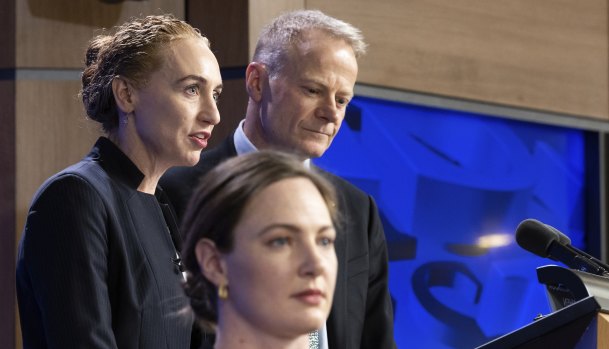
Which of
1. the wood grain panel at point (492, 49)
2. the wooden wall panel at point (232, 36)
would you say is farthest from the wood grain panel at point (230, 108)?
the wood grain panel at point (492, 49)

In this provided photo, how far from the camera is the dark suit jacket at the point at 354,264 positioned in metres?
2.86

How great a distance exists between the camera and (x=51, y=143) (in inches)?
→ 155

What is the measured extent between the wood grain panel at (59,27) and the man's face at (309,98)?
1.17m

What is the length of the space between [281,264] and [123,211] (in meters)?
0.90

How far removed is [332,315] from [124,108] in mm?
728

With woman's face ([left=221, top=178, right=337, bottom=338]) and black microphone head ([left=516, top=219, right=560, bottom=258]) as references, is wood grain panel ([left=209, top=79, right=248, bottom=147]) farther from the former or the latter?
woman's face ([left=221, top=178, right=337, bottom=338])

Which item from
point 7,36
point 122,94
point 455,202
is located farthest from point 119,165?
point 455,202

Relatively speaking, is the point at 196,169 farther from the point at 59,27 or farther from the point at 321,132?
the point at 59,27

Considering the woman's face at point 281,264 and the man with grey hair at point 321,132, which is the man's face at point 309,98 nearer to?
the man with grey hair at point 321,132

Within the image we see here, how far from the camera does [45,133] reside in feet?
12.9

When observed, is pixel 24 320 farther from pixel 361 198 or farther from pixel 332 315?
pixel 361 198

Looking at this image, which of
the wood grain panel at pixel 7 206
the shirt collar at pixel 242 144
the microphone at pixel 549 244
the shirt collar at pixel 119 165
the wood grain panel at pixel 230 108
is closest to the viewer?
the shirt collar at pixel 119 165

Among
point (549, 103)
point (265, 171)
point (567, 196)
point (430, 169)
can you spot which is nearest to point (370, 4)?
point (430, 169)

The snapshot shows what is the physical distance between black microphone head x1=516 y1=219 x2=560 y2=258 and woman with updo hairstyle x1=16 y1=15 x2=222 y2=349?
80 cm
